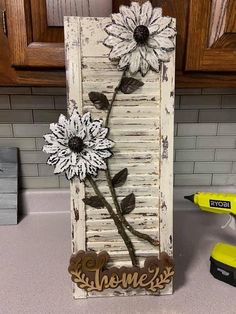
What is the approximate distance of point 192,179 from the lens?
117 centimetres

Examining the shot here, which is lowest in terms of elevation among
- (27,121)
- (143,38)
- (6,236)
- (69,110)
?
(6,236)

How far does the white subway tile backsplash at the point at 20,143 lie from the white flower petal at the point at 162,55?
58cm

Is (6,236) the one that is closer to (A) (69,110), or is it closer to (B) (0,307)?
(B) (0,307)

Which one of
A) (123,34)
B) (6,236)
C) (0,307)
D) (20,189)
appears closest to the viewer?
(123,34)

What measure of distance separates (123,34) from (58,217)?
27.8 inches

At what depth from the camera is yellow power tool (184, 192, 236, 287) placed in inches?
31.6

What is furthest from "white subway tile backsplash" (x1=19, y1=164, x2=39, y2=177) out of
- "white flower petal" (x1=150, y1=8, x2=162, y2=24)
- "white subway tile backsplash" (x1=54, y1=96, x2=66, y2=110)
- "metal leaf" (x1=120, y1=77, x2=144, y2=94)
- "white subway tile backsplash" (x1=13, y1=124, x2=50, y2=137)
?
"white flower petal" (x1=150, y1=8, x2=162, y2=24)

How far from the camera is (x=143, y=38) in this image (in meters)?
0.65

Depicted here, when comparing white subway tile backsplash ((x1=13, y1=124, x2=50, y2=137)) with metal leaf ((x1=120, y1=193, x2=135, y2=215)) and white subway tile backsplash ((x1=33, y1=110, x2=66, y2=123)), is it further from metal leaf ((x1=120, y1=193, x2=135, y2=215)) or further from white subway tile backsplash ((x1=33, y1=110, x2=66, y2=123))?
metal leaf ((x1=120, y1=193, x2=135, y2=215))

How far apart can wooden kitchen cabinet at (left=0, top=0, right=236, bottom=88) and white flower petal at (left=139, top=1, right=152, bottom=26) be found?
0.20 ft

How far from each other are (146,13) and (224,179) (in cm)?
71

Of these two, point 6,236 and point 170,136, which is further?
point 6,236

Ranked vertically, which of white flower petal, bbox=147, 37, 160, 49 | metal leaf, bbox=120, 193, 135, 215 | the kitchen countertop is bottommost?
the kitchen countertop

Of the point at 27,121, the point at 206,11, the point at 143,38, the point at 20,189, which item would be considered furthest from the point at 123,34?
the point at 20,189
